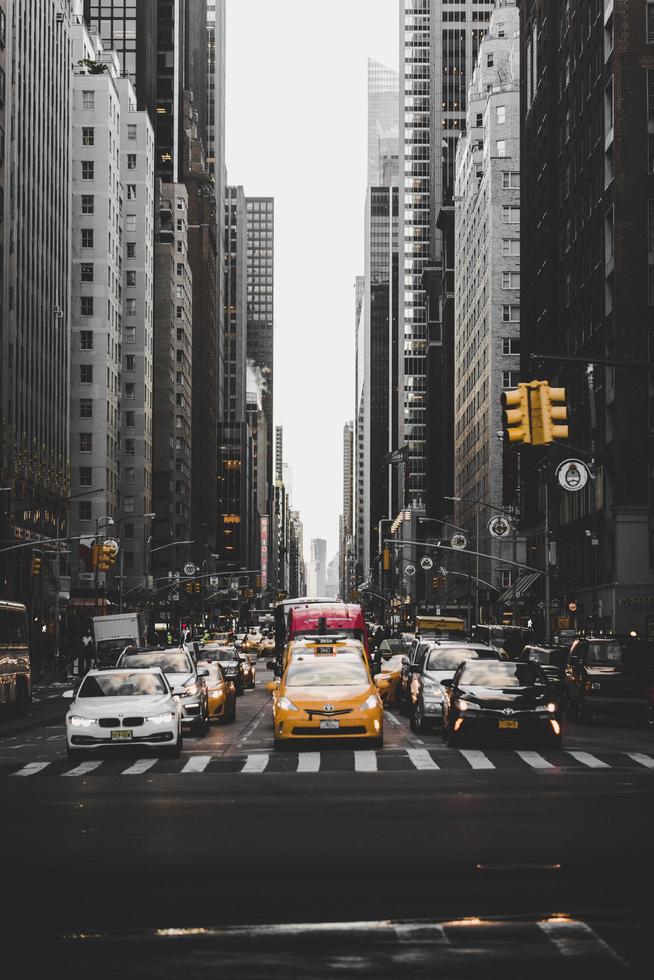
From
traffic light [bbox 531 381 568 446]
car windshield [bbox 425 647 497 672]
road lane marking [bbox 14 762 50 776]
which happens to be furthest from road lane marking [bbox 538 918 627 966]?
car windshield [bbox 425 647 497 672]

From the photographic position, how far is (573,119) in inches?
3236

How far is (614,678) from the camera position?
32969mm

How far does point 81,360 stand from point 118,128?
2552 centimetres

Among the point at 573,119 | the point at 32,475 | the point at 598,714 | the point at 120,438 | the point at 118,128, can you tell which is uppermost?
the point at 118,128

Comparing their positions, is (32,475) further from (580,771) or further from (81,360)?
(580,771)

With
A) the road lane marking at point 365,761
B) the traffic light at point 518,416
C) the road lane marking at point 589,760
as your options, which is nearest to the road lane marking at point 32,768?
the road lane marking at point 365,761

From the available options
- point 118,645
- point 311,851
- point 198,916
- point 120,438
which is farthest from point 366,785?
point 120,438

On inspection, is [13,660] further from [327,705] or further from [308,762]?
[308,762]

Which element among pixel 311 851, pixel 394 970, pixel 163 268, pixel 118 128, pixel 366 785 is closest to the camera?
pixel 394 970

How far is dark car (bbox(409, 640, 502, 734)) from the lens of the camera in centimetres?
2900

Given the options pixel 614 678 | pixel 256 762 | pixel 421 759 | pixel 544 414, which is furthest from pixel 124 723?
pixel 614 678

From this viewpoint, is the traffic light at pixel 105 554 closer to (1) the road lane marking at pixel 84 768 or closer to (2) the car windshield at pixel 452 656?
(2) the car windshield at pixel 452 656

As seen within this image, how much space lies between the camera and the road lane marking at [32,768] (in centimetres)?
2202

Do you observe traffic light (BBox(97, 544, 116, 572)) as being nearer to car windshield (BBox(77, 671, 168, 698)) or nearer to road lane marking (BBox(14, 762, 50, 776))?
car windshield (BBox(77, 671, 168, 698))
